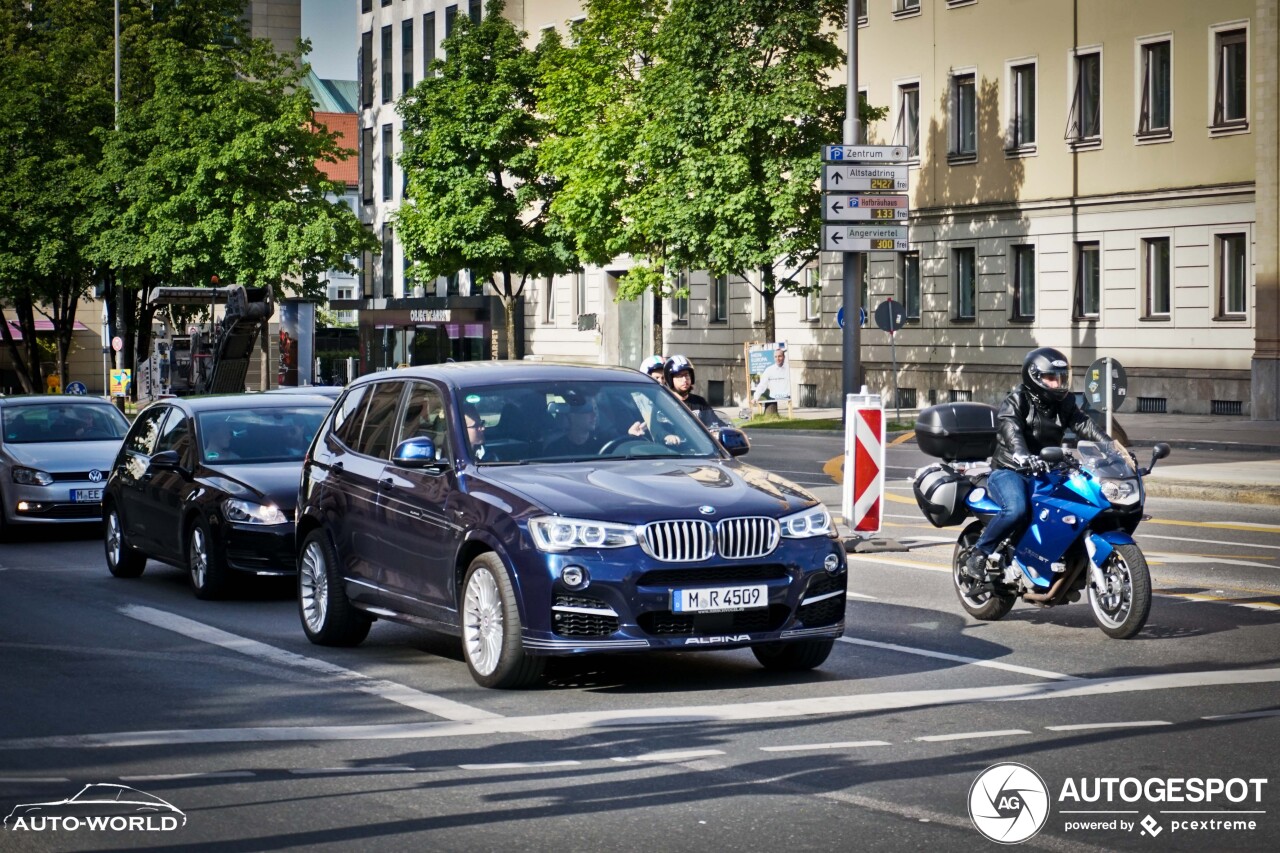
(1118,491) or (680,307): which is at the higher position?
(680,307)

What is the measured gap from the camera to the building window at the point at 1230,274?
39.0m

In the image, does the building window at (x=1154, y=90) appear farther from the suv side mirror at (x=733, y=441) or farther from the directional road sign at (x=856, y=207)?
the suv side mirror at (x=733, y=441)

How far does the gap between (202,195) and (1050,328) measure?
2343 centimetres

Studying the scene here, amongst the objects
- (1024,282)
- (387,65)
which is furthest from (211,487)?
(387,65)

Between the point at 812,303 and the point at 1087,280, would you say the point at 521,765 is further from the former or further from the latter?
the point at 812,303

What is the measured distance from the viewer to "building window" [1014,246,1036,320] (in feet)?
146

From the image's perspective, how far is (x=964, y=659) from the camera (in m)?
10.7

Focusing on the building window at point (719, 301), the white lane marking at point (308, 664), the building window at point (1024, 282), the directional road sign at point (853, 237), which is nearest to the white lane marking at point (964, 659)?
the white lane marking at point (308, 664)

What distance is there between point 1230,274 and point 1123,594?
96.6 feet

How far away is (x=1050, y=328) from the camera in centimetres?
4341

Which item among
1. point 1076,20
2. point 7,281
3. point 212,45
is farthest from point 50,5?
point 1076,20

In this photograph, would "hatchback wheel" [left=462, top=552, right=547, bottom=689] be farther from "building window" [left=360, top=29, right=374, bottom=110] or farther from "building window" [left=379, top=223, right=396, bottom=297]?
"building window" [left=360, top=29, right=374, bottom=110]
